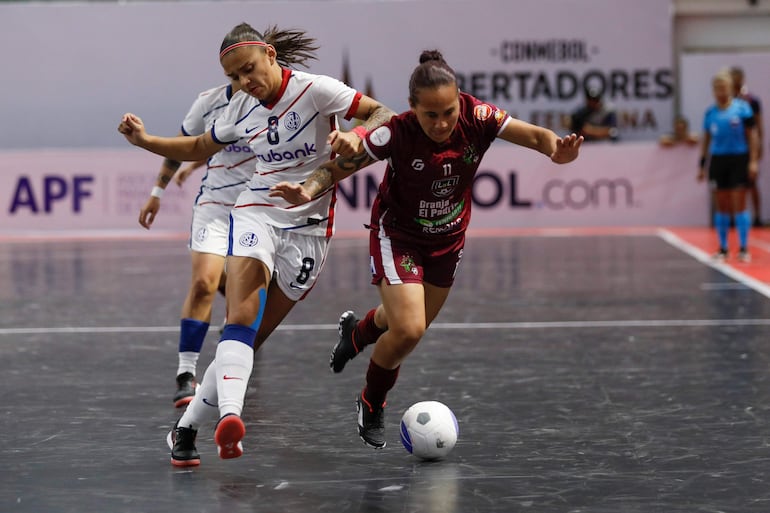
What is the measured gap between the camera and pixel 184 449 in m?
5.67

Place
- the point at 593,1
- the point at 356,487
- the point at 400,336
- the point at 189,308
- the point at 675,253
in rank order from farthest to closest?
1. the point at 593,1
2. the point at 675,253
3. the point at 189,308
4. the point at 400,336
5. the point at 356,487

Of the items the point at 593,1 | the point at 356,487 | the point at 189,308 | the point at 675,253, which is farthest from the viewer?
the point at 593,1

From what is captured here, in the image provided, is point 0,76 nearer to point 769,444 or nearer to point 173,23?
point 173,23

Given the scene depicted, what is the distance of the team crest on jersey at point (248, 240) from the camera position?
584cm

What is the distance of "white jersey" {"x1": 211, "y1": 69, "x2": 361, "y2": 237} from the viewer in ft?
19.9

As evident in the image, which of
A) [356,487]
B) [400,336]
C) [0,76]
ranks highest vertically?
[0,76]

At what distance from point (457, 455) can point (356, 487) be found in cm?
74

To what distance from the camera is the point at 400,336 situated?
19.0 ft

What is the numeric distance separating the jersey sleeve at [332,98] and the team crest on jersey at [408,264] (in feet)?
2.52

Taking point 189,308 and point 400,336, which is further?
point 189,308

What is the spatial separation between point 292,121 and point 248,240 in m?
0.63

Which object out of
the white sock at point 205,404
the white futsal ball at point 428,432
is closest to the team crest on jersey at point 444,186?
the white futsal ball at point 428,432

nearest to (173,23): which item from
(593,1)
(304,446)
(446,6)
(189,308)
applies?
(446,6)

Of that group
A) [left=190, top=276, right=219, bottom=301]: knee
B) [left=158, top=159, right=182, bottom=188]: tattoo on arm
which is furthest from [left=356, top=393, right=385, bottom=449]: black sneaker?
[left=158, top=159, right=182, bottom=188]: tattoo on arm
